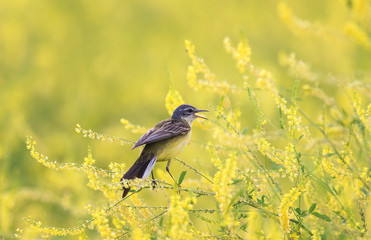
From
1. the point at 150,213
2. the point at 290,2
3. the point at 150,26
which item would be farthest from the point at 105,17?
the point at 150,213

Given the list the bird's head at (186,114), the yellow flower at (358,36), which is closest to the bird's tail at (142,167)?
the bird's head at (186,114)

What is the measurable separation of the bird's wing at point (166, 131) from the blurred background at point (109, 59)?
2920 millimetres

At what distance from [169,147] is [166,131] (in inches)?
6.3

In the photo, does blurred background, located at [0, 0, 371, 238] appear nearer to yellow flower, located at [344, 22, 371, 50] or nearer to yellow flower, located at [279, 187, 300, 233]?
yellow flower, located at [344, 22, 371, 50]

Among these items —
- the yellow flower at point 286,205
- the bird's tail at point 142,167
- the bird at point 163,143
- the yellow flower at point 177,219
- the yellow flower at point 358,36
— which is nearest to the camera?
the yellow flower at point 177,219

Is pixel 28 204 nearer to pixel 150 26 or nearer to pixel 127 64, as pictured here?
pixel 127 64

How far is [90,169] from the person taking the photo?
2.30 meters

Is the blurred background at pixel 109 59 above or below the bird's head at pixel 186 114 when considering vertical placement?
above

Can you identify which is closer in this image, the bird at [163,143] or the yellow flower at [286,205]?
the yellow flower at [286,205]

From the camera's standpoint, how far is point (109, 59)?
1155cm

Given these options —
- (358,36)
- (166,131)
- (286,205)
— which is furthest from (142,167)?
(358,36)

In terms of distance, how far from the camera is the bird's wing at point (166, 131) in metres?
3.09

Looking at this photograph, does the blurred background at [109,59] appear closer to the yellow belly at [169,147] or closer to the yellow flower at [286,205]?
the yellow belly at [169,147]

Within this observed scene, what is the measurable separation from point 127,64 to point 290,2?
4.12m
